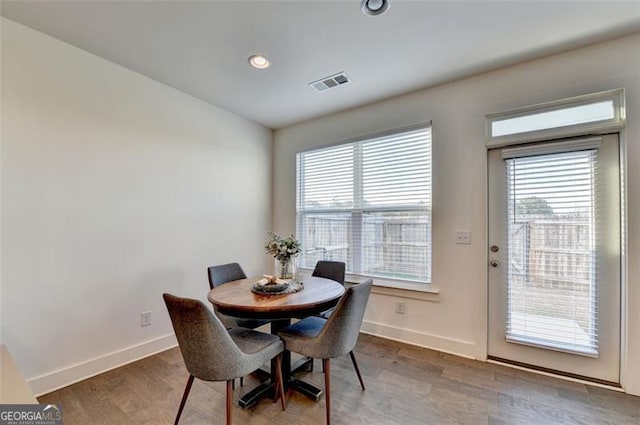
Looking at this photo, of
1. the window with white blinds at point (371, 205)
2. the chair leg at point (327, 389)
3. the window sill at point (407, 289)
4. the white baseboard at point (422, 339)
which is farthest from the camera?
the window with white blinds at point (371, 205)

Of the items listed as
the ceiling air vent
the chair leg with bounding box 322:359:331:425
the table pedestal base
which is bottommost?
the table pedestal base

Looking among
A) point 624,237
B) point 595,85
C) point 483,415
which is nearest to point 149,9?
point 595,85

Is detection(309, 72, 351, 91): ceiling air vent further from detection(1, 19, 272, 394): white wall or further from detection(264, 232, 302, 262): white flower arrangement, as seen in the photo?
detection(264, 232, 302, 262): white flower arrangement

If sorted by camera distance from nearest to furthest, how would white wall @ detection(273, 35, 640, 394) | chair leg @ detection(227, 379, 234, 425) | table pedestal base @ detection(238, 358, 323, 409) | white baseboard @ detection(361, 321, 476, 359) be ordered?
chair leg @ detection(227, 379, 234, 425), table pedestal base @ detection(238, 358, 323, 409), white wall @ detection(273, 35, 640, 394), white baseboard @ detection(361, 321, 476, 359)

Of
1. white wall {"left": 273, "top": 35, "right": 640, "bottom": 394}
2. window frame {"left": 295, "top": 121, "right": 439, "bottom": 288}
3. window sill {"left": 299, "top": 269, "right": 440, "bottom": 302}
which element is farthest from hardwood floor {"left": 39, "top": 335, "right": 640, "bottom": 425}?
window frame {"left": 295, "top": 121, "right": 439, "bottom": 288}

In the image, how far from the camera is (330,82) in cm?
275

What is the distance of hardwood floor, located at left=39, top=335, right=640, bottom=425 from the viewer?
5.90 ft

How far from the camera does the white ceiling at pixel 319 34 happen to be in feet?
5.98

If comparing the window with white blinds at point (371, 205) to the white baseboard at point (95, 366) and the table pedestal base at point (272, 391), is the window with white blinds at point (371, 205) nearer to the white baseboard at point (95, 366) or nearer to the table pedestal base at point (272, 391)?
the table pedestal base at point (272, 391)

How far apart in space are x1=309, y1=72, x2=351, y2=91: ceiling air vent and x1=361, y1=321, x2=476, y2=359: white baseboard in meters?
2.58

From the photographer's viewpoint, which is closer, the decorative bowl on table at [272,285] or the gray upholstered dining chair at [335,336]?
the gray upholstered dining chair at [335,336]

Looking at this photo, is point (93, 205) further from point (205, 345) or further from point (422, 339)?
point (422, 339)

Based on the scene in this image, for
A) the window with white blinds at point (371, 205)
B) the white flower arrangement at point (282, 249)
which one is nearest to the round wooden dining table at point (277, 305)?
the white flower arrangement at point (282, 249)

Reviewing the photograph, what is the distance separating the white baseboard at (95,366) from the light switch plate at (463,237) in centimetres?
299
